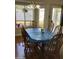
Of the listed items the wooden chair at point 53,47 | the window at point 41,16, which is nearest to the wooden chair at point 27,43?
the wooden chair at point 53,47

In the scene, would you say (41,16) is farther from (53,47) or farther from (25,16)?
(53,47)

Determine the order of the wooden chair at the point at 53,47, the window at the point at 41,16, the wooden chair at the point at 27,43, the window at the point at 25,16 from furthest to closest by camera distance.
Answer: the window at the point at 25,16, the window at the point at 41,16, the wooden chair at the point at 27,43, the wooden chair at the point at 53,47

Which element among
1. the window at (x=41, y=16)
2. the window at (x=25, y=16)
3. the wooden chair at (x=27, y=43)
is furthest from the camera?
the window at (x=25, y=16)

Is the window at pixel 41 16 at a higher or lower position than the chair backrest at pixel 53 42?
higher

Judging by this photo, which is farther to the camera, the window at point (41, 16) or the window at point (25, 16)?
the window at point (25, 16)

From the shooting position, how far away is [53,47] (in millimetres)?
4438

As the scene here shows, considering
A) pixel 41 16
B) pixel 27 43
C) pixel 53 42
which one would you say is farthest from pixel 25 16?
pixel 53 42

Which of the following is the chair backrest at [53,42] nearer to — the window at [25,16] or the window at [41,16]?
the window at [41,16]

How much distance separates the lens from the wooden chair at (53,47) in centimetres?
427

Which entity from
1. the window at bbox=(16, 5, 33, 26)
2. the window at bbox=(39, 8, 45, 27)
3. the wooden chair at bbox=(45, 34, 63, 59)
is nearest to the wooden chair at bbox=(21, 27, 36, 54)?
the wooden chair at bbox=(45, 34, 63, 59)

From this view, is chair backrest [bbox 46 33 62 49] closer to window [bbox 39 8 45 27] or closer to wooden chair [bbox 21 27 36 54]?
wooden chair [bbox 21 27 36 54]
